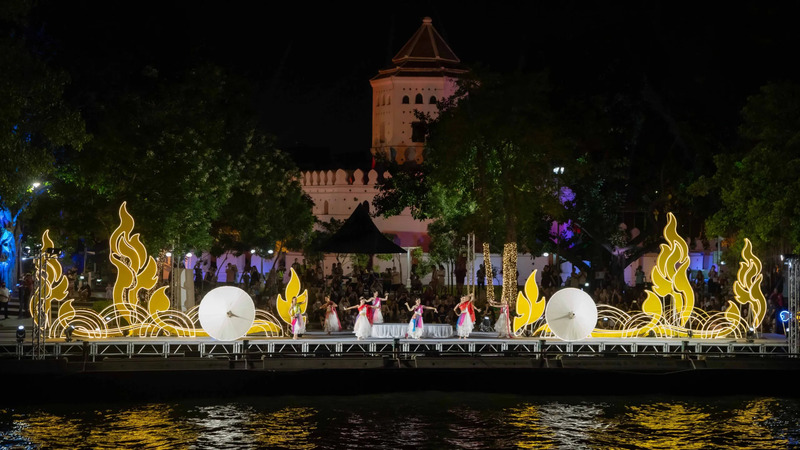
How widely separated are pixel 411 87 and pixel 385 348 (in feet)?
164

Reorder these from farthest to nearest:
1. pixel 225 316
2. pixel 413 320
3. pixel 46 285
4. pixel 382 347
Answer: pixel 413 320, pixel 382 347, pixel 46 285, pixel 225 316

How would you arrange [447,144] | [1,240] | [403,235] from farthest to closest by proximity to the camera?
[403,235] → [1,240] → [447,144]

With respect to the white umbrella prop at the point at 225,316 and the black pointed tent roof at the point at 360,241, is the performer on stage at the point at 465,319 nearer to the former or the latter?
the white umbrella prop at the point at 225,316

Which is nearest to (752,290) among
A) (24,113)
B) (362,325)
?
(362,325)

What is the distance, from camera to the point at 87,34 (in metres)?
40.6

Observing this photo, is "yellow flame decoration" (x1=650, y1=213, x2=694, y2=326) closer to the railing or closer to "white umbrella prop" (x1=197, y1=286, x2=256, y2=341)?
the railing

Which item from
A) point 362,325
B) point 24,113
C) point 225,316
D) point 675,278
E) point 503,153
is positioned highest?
point 503,153

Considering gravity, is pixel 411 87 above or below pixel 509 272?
above

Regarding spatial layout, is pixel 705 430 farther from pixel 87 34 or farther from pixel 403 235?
pixel 403 235

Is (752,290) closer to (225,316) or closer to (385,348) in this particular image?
(385,348)

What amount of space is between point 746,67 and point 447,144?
11.8m

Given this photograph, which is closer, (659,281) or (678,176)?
(659,281)

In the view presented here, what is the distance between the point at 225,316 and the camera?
29.0m

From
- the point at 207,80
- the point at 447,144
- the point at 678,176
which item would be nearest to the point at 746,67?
the point at 678,176
